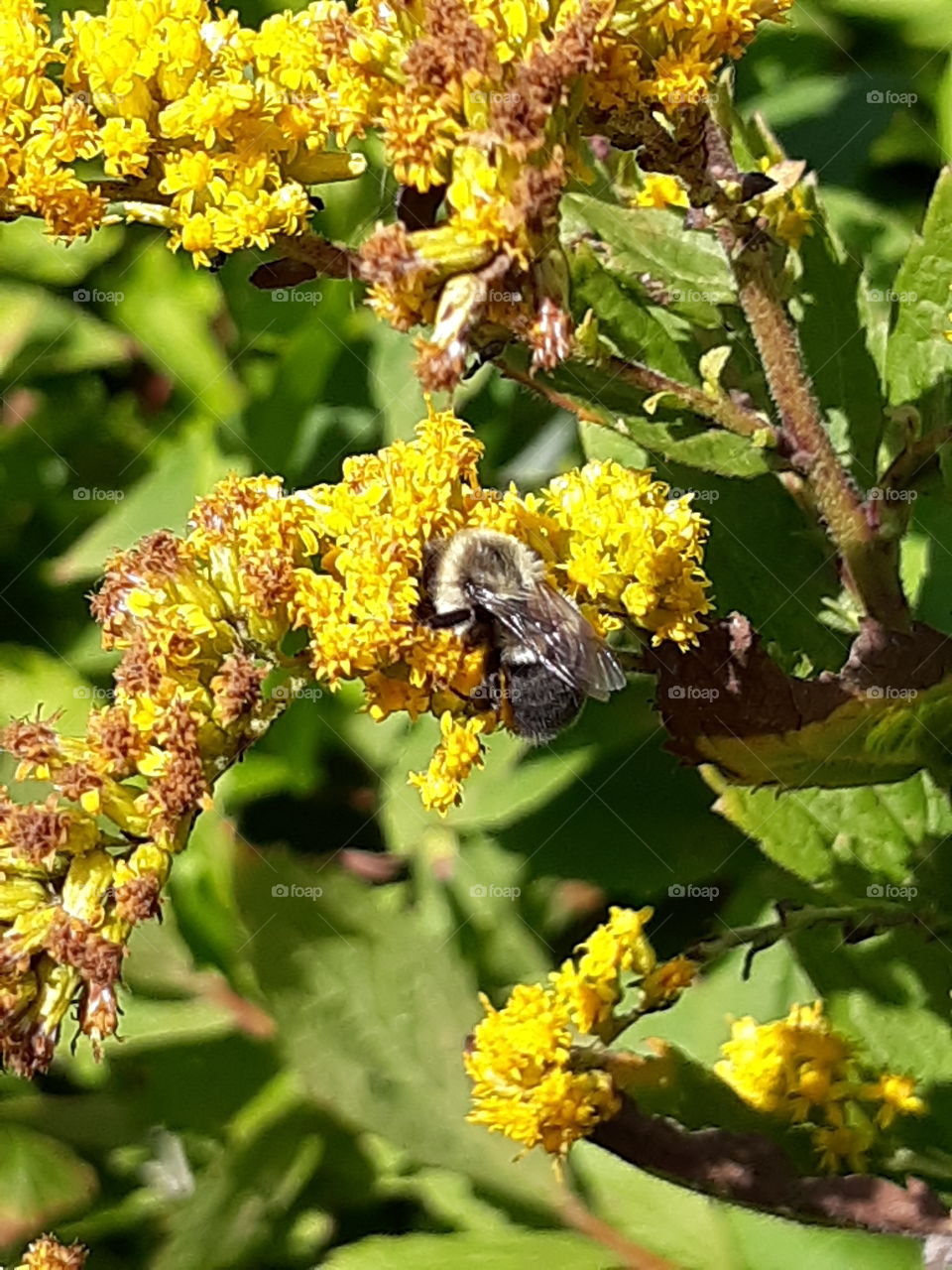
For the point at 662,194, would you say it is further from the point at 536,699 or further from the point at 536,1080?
the point at 536,1080

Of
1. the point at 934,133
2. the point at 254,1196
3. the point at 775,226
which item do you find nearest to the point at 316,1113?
the point at 254,1196

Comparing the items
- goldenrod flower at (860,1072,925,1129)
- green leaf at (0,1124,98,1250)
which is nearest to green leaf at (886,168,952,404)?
Answer: goldenrod flower at (860,1072,925,1129)

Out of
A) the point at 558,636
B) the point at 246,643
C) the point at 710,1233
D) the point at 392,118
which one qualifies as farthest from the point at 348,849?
the point at 392,118

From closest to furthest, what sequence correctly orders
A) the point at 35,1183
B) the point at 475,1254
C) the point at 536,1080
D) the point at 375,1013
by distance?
the point at 536,1080
the point at 475,1254
the point at 375,1013
the point at 35,1183

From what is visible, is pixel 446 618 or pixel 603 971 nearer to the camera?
pixel 446 618

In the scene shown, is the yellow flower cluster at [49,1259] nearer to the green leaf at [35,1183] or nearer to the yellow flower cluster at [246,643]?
the yellow flower cluster at [246,643]

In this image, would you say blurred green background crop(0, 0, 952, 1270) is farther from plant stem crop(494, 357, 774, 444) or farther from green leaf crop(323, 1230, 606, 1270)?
plant stem crop(494, 357, 774, 444)
